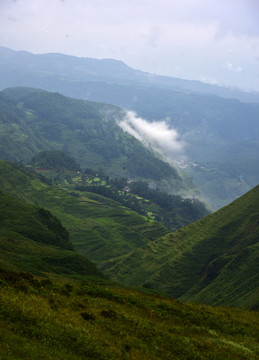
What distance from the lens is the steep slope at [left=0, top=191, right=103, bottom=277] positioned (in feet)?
248

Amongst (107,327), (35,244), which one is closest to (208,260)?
(35,244)

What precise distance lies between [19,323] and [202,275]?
12921 centimetres

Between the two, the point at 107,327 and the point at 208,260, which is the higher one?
the point at 107,327

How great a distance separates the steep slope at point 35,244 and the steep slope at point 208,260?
39.2 metres

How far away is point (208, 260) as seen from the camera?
516ft

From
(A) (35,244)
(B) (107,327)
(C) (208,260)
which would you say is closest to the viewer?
(B) (107,327)

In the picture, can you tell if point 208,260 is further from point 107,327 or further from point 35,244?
point 107,327

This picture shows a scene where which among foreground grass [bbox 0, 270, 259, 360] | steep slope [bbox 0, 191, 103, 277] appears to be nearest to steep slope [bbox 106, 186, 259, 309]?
steep slope [bbox 0, 191, 103, 277]

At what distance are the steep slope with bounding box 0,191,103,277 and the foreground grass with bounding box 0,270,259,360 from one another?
23.8 metres

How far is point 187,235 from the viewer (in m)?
184

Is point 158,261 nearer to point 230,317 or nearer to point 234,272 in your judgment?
point 234,272

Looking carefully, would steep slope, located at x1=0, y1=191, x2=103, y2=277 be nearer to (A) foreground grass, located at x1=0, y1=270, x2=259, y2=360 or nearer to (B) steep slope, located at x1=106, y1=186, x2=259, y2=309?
(A) foreground grass, located at x1=0, y1=270, x2=259, y2=360

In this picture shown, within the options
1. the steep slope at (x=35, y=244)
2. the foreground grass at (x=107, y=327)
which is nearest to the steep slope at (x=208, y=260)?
the steep slope at (x=35, y=244)

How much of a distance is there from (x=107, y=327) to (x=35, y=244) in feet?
256
